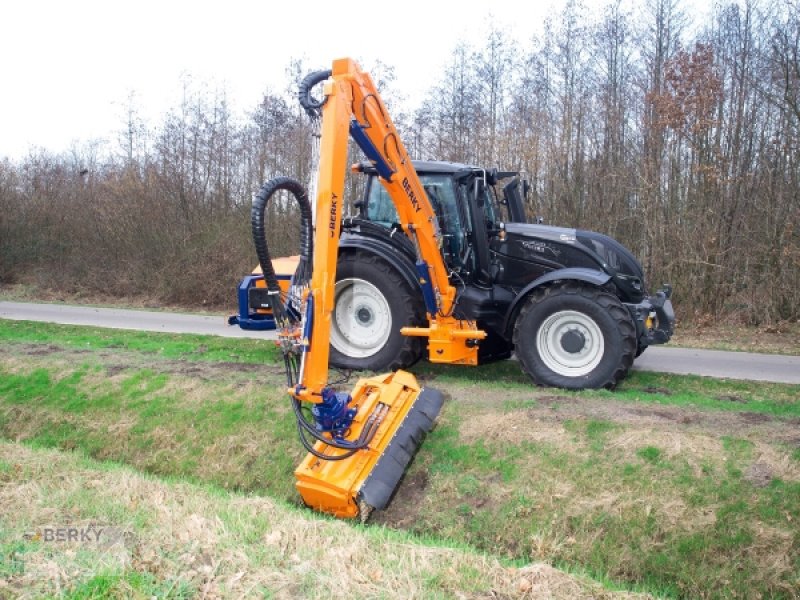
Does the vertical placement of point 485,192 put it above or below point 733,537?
above

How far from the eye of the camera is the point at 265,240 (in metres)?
4.93

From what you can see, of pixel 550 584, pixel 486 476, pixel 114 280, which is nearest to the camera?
pixel 550 584

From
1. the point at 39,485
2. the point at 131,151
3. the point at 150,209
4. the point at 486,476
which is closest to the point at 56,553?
the point at 39,485

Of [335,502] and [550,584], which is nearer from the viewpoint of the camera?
[550,584]

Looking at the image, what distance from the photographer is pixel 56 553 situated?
11.1 ft

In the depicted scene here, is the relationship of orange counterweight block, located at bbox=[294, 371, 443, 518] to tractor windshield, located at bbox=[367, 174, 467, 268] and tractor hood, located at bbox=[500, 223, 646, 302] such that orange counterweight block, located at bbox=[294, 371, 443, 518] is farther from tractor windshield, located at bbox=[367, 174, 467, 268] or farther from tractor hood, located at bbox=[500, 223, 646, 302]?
tractor hood, located at bbox=[500, 223, 646, 302]

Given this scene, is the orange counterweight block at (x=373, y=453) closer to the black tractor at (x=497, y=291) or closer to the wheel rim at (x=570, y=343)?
the black tractor at (x=497, y=291)

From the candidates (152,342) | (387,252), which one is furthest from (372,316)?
(152,342)

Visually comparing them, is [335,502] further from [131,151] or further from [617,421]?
[131,151]

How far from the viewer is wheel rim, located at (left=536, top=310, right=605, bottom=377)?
7273 mm

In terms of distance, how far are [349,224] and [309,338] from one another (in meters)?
3.35

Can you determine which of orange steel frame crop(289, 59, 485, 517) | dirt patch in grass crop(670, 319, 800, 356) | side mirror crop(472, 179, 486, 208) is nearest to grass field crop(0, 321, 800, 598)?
orange steel frame crop(289, 59, 485, 517)

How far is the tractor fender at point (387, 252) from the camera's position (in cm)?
780

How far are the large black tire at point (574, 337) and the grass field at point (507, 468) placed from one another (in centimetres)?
28
